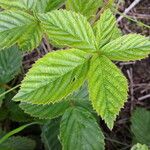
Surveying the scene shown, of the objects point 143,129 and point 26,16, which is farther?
point 143,129

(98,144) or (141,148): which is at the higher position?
(98,144)

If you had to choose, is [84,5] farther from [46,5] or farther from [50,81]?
[50,81]

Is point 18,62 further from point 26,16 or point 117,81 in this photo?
point 117,81

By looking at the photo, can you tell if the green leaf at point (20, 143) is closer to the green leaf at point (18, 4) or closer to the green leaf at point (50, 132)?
the green leaf at point (50, 132)

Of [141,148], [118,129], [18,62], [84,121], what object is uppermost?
[18,62]

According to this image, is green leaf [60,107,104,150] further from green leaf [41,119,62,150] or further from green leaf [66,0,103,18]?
green leaf [66,0,103,18]

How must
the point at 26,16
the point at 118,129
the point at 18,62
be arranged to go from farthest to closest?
the point at 118,129, the point at 18,62, the point at 26,16

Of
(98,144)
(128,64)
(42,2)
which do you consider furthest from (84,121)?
(128,64)

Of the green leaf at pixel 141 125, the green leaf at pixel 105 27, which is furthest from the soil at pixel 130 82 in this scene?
the green leaf at pixel 105 27

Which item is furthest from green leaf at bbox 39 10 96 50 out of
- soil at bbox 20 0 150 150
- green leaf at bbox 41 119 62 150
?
soil at bbox 20 0 150 150
